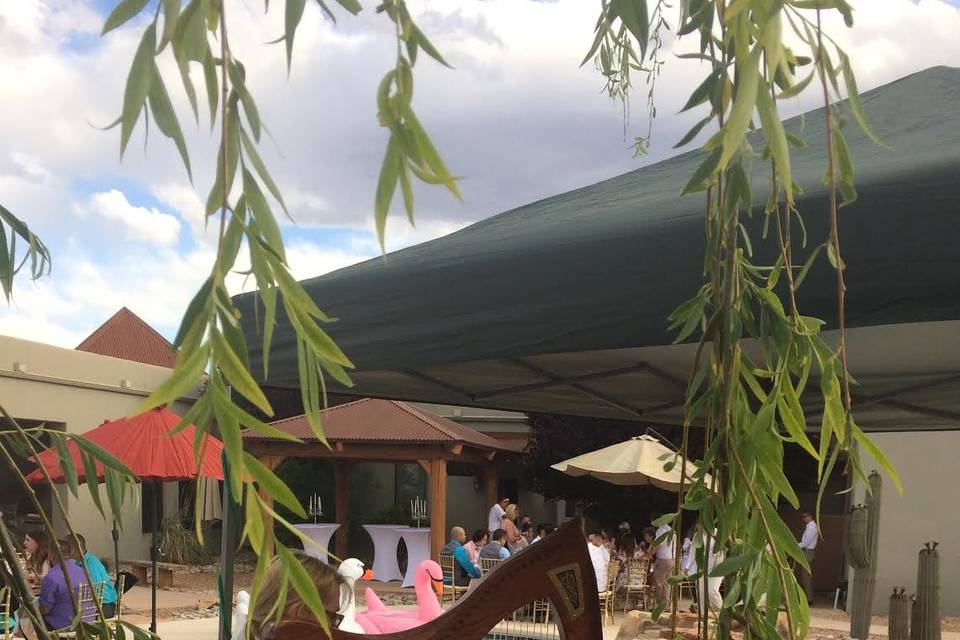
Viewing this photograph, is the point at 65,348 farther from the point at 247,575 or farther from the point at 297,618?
the point at 297,618

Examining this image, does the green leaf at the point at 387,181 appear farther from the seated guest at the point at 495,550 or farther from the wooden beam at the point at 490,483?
the wooden beam at the point at 490,483

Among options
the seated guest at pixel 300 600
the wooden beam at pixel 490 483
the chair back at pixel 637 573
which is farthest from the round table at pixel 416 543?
the seated guest at pixel 300 600

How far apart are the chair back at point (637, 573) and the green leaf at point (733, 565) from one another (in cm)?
1351

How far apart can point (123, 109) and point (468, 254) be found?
1368mm

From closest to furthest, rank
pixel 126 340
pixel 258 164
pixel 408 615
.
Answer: pixel 258 164
pixel 408 615
pixel 126 340

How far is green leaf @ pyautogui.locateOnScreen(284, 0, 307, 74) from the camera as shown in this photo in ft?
3.15

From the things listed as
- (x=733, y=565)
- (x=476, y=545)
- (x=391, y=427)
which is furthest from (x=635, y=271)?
(x=391, y=427)

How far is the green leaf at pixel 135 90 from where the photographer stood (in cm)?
95

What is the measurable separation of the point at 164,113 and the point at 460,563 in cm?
1181

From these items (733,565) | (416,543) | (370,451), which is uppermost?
(733,565)

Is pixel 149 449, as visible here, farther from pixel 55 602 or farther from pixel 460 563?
pixel 460 563

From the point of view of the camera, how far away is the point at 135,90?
3.11 ft

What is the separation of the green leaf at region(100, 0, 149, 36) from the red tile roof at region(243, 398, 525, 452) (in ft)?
57.9

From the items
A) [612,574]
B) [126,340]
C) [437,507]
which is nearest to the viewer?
[612,574]
